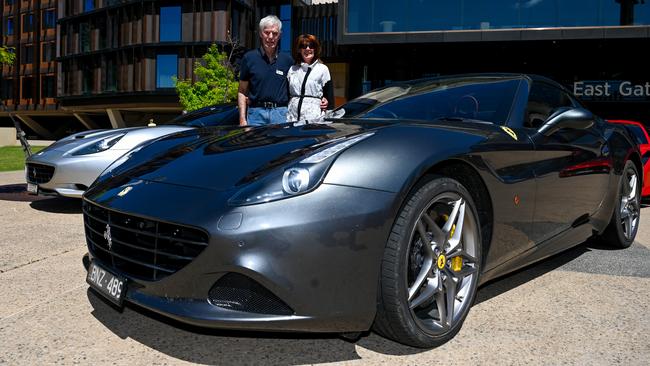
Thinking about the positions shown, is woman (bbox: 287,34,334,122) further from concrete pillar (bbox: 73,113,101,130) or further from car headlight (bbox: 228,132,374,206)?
concrete pillar (bbox: 73,113,101,130)

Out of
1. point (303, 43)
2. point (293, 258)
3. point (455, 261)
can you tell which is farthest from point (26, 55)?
point (293, 258)

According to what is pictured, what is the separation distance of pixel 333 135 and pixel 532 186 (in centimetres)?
109

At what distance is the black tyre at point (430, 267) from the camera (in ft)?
7.04

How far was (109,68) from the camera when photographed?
3625cm

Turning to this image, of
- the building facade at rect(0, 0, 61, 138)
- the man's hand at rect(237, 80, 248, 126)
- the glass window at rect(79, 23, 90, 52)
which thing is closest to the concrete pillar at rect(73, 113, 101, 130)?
the glass window at rect(79, 23, 90, 52)

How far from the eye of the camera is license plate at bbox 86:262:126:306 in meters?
2.22

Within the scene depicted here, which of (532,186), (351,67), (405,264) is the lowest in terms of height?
(405,264)

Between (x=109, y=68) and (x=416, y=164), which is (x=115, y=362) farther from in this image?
(x=109, y=68)

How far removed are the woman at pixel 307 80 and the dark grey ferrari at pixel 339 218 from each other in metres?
1.65

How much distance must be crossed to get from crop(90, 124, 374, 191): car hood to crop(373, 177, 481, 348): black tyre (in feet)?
1.58

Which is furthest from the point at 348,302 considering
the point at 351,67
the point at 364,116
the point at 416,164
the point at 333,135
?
the point at 351,67

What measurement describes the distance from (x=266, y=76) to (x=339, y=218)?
3.16 m

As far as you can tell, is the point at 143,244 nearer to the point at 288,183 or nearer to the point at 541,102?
the point at 288,183

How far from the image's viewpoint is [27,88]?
1916 inches
